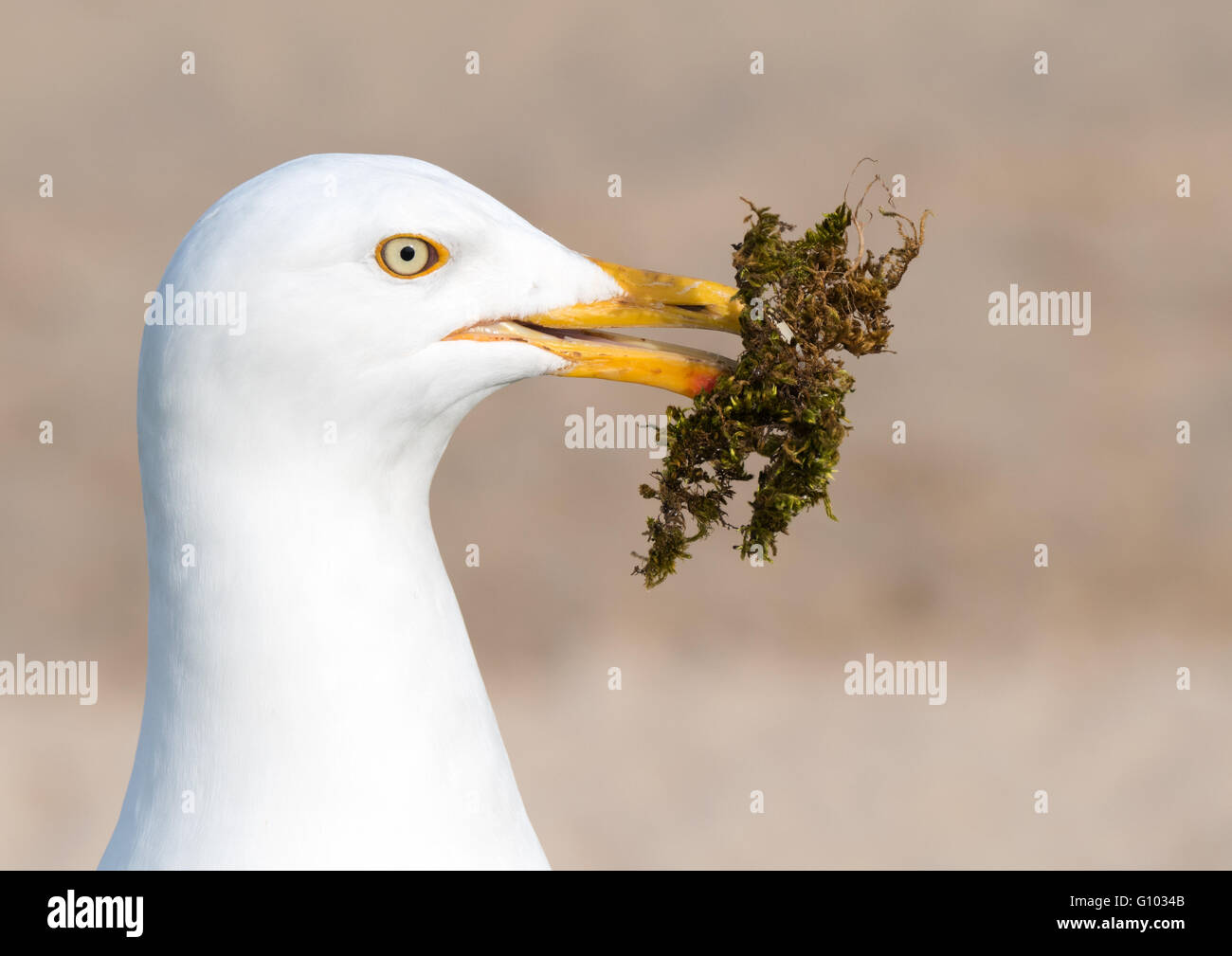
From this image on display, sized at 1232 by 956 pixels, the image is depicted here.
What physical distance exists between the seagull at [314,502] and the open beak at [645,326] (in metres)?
0.08

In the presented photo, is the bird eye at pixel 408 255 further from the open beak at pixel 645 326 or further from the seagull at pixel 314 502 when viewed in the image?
the open beak at pixel 645 326

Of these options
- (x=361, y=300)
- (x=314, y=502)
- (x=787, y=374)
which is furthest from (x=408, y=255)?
(x=787, y=374)

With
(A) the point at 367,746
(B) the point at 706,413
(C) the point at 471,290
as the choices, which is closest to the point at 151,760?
(A) the point at 367,746

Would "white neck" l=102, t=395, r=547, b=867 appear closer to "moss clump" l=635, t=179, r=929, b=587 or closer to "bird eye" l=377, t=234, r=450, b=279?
"bird eye" l=377, t=234, r=450, b=279

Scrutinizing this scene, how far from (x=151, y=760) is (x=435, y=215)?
97 centimetres

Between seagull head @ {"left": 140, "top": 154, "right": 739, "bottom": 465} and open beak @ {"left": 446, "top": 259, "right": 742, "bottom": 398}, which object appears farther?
open beak @ {"left": 446, "top": 259, "right": 742, "bottom": 398}

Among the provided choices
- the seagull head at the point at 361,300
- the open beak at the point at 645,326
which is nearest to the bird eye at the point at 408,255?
the seagull head at the point at 361,300

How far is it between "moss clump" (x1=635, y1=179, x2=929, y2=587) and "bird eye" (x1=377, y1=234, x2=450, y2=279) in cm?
51

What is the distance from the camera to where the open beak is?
8.14 ft

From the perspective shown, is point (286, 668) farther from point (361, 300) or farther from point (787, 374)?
point (787, 374)

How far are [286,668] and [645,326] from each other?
0.81m

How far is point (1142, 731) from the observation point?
9.34 m

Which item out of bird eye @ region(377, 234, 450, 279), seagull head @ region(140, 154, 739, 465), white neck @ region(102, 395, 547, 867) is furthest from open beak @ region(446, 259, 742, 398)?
white neck @ region(102, 395, 547, 867)

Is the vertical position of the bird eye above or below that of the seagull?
above
